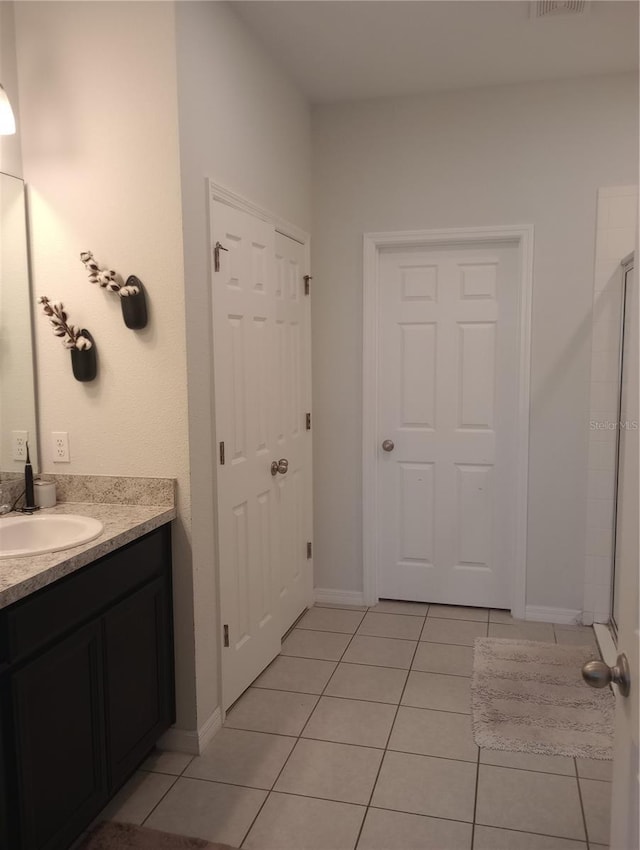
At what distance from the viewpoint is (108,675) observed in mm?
2055

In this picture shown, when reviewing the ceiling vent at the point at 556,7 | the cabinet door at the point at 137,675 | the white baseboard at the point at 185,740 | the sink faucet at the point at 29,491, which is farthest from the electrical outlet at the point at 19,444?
the ceiling vent at the point at 556,7

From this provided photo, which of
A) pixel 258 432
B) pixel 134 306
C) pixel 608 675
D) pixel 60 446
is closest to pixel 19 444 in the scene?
Result: pixel 60 446

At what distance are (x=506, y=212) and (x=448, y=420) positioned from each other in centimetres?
113

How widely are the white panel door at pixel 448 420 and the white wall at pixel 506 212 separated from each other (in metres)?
0.15

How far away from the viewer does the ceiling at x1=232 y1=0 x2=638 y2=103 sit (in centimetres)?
273

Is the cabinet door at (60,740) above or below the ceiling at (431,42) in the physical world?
below

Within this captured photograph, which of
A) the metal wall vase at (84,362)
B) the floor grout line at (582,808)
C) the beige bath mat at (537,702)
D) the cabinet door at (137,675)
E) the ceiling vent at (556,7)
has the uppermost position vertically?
the ceiling vent at (556,7)

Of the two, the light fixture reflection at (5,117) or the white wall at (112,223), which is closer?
the light fixture reflection at (5,117)

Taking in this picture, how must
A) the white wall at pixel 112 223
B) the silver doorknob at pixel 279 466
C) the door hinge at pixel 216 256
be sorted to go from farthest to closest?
the silver doorknob at pixel 279 466 < the door hinge at pixel 216 256 < the white wall at pixel 112 223

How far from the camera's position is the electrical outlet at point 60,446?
2.48 m

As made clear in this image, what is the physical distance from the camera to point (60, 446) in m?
2.48

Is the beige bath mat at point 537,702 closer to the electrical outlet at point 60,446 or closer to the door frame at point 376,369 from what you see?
the door frame at point 376,369

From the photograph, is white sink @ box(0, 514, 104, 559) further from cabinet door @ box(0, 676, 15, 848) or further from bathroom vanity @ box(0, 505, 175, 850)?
cabinet door @ box(0, 676, 15, 848)

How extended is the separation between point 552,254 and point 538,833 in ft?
8.51
